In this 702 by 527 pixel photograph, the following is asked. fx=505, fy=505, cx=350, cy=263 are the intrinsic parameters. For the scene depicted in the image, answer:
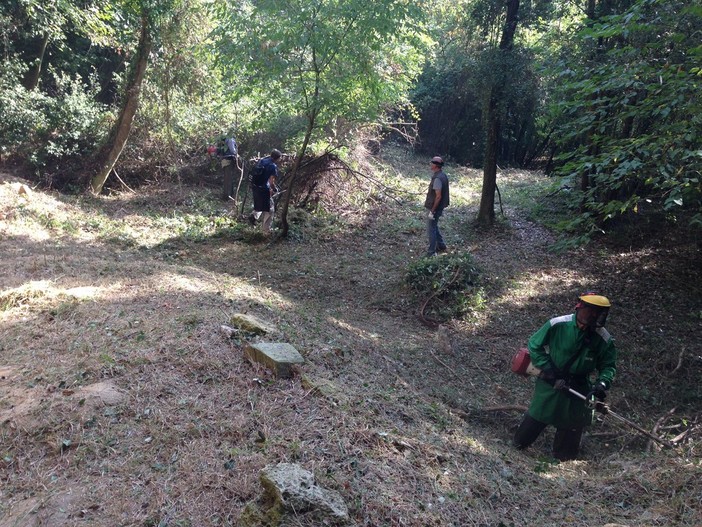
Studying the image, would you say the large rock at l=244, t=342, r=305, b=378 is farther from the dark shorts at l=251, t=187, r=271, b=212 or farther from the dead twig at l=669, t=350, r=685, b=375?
the dark shorts at l=251, t=187, r=271, b=212

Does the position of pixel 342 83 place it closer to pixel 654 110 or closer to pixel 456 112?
pixel 654 110

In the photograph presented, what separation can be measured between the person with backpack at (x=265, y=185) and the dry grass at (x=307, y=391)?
972mm

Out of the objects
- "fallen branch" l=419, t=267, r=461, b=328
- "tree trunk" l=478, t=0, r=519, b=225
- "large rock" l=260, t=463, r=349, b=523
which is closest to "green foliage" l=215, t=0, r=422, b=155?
"tree trunk" l=478, t=0, r=519, b=225

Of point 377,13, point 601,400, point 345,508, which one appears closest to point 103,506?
point 345,508

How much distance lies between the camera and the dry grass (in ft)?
10.6

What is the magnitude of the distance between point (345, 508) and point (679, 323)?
24.4 ft

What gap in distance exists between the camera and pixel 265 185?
10836 millimetres

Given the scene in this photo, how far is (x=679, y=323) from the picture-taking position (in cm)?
810

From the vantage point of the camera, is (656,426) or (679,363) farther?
(679,363)

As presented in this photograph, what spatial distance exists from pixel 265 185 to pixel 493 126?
5.39 metres

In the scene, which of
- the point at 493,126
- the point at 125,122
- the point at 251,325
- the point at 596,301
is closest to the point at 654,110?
the point at 596,301

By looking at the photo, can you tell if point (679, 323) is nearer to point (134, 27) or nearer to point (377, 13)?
point (377, 13)

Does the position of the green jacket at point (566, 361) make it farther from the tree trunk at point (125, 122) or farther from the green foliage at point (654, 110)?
the tree trunk at point (125, 122)

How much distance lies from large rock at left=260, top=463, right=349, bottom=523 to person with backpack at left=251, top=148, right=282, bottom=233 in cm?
839
